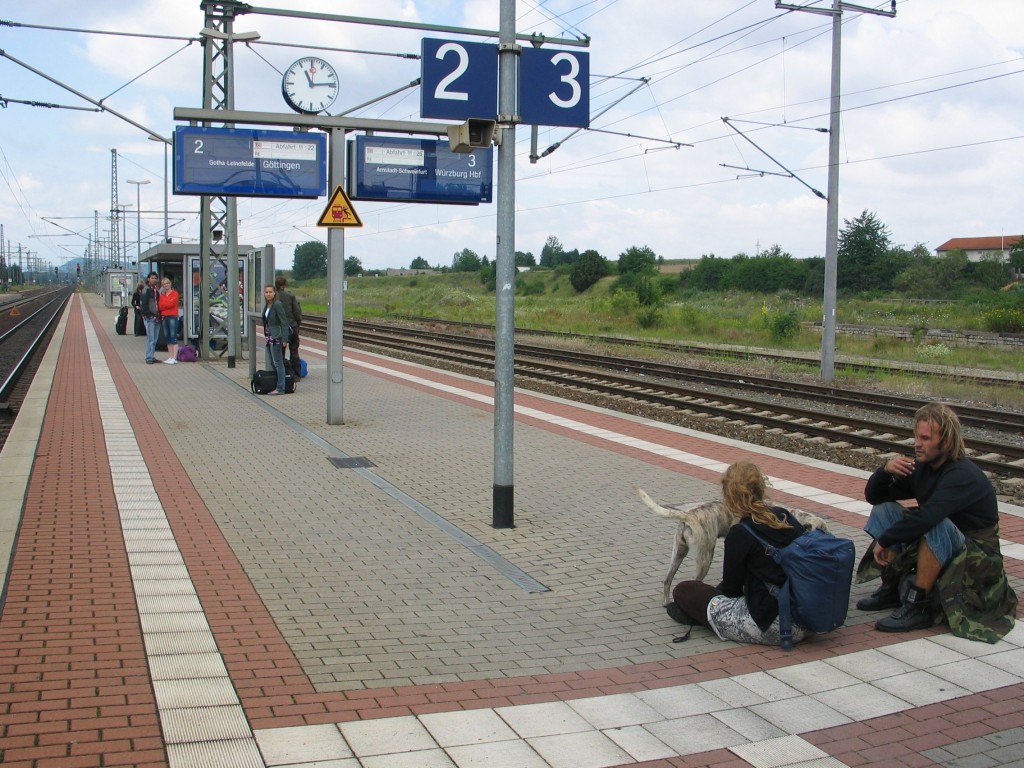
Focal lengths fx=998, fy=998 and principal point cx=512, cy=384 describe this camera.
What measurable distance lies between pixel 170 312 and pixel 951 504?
18.4m

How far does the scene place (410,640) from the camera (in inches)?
204

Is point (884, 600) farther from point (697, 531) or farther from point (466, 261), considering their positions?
point (466, 261)

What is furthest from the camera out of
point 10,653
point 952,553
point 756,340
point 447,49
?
point 756,340

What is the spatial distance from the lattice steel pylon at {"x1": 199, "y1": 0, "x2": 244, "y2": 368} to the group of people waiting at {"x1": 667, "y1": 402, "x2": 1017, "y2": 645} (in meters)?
14.6

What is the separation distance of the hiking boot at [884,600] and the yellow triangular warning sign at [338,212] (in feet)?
26.6

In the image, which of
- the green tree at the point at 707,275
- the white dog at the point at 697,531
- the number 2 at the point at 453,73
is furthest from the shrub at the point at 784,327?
the green tree at the point at 707,275

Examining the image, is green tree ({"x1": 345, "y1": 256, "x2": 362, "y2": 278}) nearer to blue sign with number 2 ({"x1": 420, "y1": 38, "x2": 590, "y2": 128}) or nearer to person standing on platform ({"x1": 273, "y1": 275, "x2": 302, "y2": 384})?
person standing on platform ({"x1": 273, "y1": 275, "x2": 302, "y2": 384})

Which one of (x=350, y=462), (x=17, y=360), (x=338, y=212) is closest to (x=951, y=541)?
(x=350, y=462)

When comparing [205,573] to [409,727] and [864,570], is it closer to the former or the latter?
[409,727]

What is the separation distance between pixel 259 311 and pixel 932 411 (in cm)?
1570

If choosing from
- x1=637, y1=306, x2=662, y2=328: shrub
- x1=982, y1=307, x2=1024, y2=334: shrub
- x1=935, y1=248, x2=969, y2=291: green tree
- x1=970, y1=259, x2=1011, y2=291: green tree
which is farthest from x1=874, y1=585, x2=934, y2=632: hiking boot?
x1=935, y1=248, x2=969, y2=291: green tree

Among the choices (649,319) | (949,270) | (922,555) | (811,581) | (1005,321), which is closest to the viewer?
(811,581)

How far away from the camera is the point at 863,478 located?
9.99 meters

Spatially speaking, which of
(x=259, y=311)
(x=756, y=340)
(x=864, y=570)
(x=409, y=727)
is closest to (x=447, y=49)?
(x=864, y=570)
